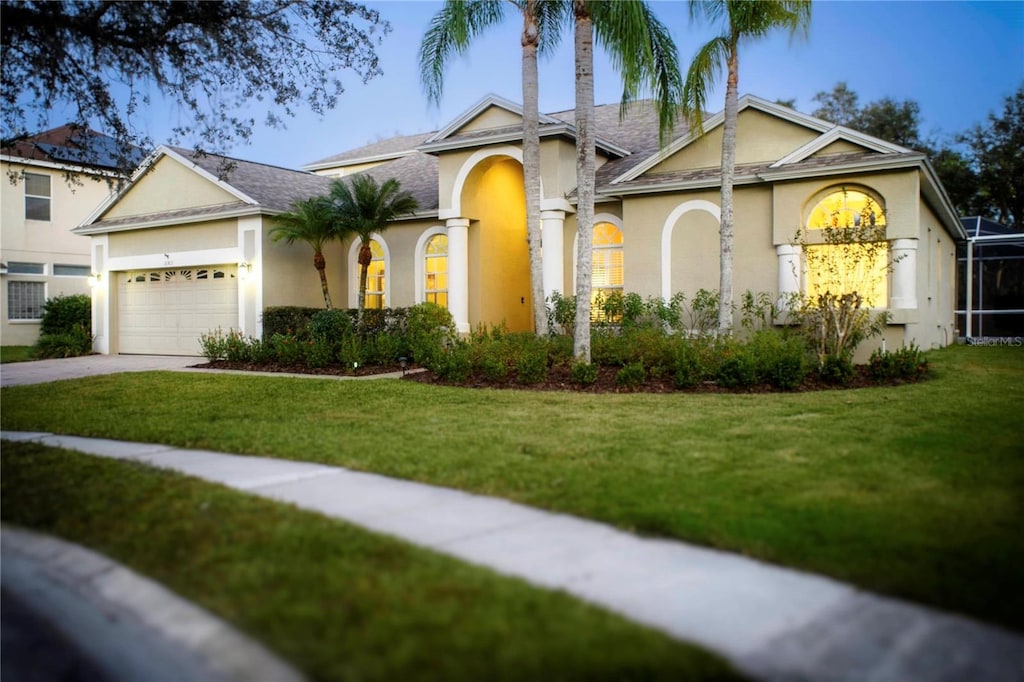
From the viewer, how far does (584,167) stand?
12492 millimetres

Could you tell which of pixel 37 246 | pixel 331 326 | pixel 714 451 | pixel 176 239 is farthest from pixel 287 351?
pixel 37 246

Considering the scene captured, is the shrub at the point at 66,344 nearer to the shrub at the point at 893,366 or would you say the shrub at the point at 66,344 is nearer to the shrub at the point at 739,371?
the shrub at the point at 739,371

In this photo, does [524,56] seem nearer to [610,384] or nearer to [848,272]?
[610,384]

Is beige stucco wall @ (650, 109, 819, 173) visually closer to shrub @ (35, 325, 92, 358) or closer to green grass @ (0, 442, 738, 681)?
green grass @ (0, 442, 738, 681)

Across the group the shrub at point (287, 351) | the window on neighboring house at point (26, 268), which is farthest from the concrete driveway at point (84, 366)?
the window on neighboring house at point (26, 268)

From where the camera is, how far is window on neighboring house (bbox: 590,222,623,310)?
59.0ft

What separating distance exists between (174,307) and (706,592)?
2012 cm

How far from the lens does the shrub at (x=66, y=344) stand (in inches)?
819

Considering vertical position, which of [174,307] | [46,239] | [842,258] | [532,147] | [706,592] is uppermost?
[532,147]

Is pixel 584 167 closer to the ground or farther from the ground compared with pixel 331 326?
farther from the ground

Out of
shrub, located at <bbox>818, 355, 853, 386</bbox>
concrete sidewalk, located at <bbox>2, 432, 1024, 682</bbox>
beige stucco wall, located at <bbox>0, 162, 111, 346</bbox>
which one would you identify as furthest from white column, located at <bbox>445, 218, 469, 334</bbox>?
beige stucco wall, located at <bbox>0, 162, 111, 346</bbox>

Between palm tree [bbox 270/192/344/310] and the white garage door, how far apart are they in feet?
7.29

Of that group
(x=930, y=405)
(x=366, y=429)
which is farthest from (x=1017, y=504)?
(x=366, y=429)

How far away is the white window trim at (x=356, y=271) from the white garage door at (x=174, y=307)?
3.05m
